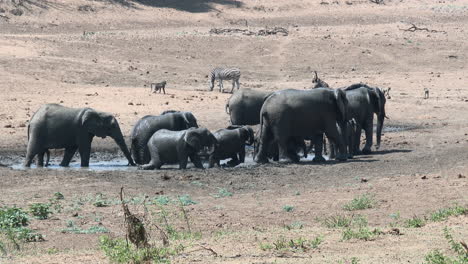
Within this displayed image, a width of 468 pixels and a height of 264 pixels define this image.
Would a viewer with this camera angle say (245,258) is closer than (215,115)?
Yes

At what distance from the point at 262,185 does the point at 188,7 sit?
39716mm

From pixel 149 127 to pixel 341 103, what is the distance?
390 centimetres

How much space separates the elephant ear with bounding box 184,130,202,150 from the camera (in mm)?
20406

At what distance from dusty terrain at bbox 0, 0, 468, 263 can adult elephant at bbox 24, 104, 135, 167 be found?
30.5 inches

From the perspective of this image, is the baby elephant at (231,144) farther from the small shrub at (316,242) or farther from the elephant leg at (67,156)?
the small shrub at (316,242)

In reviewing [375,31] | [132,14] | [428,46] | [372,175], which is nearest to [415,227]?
[372,175]

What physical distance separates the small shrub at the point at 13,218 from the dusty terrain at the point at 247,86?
0.37 meters

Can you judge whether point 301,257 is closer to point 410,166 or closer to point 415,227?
point 415,227

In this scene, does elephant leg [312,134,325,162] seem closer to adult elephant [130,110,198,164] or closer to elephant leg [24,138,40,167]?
adult elephant [130,110,198,164]

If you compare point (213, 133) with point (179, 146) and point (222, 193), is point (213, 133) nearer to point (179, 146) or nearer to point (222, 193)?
point (179, 146)

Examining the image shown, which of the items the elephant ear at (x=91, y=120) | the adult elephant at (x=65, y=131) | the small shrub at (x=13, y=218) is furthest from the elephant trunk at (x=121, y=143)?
the small shrub at (x=13, y=218)

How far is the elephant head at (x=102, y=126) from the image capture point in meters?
22.1

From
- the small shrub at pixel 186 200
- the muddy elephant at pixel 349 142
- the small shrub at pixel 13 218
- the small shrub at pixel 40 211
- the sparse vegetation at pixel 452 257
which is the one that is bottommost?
the muddy elephant at pixel 349 142

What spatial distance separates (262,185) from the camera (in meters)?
17.8
